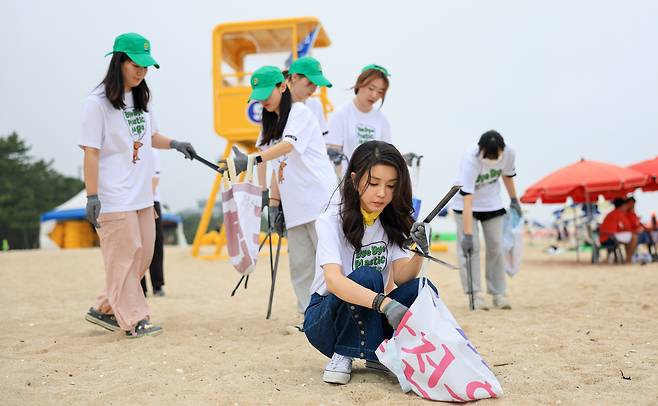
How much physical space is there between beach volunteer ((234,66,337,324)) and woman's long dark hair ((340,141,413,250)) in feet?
3.64

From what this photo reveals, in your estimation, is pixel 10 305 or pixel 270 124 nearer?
pixel 270 124

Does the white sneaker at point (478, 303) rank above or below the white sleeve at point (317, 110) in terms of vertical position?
below

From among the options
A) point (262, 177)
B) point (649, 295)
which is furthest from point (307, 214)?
point (649, 295)

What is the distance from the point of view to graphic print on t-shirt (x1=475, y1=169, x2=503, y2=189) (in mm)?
4750

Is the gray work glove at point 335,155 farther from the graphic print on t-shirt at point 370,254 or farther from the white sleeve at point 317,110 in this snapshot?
the graphic print on t-shirt at point 370,254

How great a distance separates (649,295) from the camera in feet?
17.3

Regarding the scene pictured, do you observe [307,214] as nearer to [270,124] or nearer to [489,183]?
[270,124]

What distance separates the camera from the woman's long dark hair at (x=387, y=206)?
96.3 inches

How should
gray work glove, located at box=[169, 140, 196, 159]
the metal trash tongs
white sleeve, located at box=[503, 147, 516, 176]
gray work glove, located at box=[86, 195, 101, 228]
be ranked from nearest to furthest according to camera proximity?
the metal trash tongs → gray work glove, located at box=[86, 195, 101, 228] → gray work glove, located at box=[169, 140, 196, 159] → white sleeve, located at box=[503, 147, 516, 176]

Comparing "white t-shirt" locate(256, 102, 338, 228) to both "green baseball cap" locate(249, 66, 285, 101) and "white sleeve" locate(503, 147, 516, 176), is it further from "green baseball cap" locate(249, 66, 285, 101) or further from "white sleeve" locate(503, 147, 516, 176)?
"white sleeve" locate(503, 147, 516, 176)

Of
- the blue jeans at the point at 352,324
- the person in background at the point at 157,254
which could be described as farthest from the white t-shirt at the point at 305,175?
the person in background at the point at 157,254

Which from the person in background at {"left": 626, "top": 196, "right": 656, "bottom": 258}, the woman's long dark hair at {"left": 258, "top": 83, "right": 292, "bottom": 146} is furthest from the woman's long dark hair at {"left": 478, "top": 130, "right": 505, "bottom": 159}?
the person in background at {"left": 626, "top": 196, "right": 656, "bottom": 258}

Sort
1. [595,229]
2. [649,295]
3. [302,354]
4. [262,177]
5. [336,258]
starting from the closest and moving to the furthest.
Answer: [336,258] → [302,354] → [262,177] → [649,295] → [595,229]

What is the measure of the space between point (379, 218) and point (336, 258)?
0.28m
